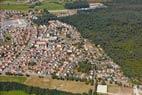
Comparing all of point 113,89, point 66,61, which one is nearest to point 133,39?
point 66,61

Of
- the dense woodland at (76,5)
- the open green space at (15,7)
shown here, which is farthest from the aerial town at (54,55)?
the dense woodland at (76,5)

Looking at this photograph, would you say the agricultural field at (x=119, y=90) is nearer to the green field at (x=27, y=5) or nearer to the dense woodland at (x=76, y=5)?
the green field at (x=27, y=5)

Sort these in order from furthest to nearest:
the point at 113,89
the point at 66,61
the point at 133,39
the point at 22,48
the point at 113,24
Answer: the point at 113,24
the point at 133,39
the point at 22,48
the point at 66,61
the point at 113,89

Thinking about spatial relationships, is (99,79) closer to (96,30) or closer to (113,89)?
(113,89)

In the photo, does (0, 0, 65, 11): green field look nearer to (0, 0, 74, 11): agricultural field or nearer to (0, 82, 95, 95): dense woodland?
(0, 0, 74, 11): agricultural field

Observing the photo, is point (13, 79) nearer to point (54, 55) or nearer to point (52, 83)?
point (52, 83)
